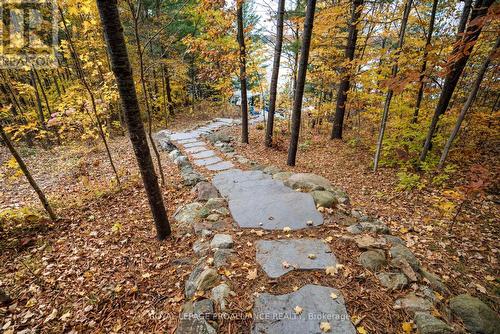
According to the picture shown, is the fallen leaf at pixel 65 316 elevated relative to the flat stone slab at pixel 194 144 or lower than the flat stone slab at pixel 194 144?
lower

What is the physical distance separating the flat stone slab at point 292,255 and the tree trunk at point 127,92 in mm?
1751

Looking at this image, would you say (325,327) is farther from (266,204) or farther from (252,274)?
(266,204)

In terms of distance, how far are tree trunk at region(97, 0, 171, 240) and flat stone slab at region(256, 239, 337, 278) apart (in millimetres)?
1751

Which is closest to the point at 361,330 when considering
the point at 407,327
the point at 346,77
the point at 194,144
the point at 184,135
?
the point at 407,327

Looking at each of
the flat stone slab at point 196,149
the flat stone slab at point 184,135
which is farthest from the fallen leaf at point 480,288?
the flat stone slab at point 184,135

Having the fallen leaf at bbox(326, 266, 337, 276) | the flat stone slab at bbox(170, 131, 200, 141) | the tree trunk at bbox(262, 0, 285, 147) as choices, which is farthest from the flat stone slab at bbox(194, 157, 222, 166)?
the fallen leaf at bbox(326, 266, 337, 276)

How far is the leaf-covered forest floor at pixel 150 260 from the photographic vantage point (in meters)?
2.62

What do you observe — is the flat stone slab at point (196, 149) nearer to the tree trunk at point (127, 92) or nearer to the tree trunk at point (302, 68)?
the tree trunk at point (302, 68)

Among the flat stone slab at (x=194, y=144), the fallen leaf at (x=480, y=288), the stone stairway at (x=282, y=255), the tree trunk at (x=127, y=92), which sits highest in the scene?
the tree trunk at (x=127, y=92)

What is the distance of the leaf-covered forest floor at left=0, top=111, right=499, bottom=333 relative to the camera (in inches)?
103

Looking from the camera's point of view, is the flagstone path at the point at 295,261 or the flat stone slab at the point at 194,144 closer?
the flagstone path at the point at 295,261

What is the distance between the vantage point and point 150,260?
350 cm

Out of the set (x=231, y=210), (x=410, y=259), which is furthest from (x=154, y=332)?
(x=410, y=259)

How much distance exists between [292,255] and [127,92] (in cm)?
306
